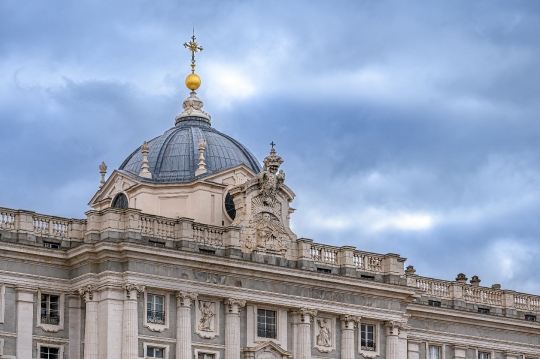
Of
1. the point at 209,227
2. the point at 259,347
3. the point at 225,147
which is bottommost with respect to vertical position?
the point at 259,347

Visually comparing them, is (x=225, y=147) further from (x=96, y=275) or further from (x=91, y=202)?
(x=96, y=275)

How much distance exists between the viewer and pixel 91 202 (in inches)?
3196

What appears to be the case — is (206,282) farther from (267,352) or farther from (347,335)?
(347,335)

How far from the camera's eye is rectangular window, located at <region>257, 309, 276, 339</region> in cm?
7169

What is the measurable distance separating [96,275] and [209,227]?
667 centimetres

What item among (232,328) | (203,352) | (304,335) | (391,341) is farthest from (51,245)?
(391,341)

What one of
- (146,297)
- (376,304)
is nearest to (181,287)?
(146,297)

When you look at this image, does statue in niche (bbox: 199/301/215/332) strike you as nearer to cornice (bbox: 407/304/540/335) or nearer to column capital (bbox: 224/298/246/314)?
column capital (bbox: 224/298/246/314)

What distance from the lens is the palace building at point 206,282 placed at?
6725 centimetres

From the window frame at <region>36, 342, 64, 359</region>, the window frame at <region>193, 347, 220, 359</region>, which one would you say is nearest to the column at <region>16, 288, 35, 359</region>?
the window frame at <region>36, 342, 64, 359</region>

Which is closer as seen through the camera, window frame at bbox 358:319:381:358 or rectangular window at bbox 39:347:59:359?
rectangular window at bbox 39:347:59:359

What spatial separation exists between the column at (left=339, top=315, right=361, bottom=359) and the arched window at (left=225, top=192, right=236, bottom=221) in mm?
8467

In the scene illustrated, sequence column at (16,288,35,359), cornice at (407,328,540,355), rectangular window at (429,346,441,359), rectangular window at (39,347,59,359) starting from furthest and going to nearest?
1. rectangular window at (429,346,441,359)
2. cornice at (407,328,540,355)
3. rectangular window at (39,347,59,359)
4. column at (16,288,35,359)

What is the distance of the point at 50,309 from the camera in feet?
224
